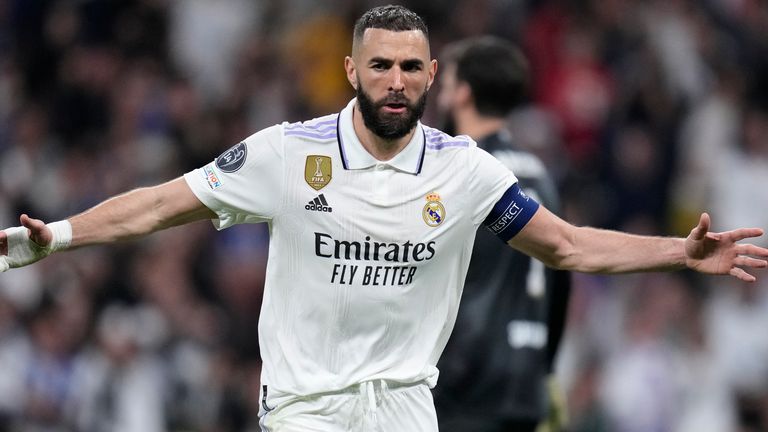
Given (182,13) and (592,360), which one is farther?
(182,13)

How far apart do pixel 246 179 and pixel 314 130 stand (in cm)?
32

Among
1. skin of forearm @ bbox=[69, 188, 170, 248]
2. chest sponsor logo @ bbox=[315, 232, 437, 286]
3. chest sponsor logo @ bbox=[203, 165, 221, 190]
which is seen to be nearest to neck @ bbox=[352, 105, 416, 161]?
chest sponsor logo @ bbox=[315, 232, 437, 286]

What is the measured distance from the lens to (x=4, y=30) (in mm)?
13109

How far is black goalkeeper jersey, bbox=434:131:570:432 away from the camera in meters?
7.28

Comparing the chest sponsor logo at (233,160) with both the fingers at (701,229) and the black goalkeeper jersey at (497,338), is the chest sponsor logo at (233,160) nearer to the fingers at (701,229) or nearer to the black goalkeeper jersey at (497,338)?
the fingers at (701,229)

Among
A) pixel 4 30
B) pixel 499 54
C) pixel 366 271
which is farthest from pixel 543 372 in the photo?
pixel 4 30

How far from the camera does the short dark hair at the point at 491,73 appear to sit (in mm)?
7598

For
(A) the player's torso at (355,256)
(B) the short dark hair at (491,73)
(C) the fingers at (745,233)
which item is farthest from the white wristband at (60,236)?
(B) the short dark hair at (491,73)

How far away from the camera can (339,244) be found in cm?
566

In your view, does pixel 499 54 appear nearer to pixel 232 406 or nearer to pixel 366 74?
pixel 366 74

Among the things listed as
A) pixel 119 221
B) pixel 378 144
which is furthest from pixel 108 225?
pixel 378 144

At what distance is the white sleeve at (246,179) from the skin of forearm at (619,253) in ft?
3.69

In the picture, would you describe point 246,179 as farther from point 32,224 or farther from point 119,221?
point 32,224

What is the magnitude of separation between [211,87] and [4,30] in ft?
5.92
